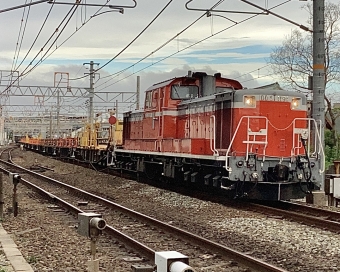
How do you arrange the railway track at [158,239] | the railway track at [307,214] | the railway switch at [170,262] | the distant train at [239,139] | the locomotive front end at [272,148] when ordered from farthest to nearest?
1. the distant train at [239,139]
2. the locomotive front end at [272,148]
3. the railway track at [307,214]
4. the railway track at [158,239]
5. the railway switch at [170,262]

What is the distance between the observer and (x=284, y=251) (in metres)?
8.69

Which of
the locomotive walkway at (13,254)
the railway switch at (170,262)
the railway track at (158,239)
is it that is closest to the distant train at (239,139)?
the railway track at (158,239)

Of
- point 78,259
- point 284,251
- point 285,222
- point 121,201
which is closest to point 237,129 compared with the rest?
point 285,222

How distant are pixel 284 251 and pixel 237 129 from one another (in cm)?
545

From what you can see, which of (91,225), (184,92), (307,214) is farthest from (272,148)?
(91,225)

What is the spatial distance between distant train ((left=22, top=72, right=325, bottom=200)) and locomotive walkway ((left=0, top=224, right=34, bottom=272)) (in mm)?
5620

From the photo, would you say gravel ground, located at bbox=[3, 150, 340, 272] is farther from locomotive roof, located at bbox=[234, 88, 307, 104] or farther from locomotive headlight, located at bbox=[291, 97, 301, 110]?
locomotive headlight, located at bbox=[291, 97, 301, 110]

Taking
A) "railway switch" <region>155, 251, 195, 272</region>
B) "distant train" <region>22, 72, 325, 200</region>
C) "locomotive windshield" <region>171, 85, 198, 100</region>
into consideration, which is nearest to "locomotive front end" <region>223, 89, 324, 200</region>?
"distant train" <region>22, 72, 325, 200</region>

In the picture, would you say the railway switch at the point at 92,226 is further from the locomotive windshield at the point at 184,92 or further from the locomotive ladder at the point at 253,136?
the locomotive windshield at the point at 184,92

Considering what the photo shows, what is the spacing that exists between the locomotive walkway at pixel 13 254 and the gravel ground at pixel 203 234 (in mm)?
138

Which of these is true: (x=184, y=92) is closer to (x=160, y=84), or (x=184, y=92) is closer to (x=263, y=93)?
(x=160, y=84)

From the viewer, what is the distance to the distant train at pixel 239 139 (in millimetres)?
13773

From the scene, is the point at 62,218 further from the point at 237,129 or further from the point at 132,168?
the point at 132,168

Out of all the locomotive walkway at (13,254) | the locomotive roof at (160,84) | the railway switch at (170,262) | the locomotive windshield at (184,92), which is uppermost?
the locomotive roof at (160,84)
